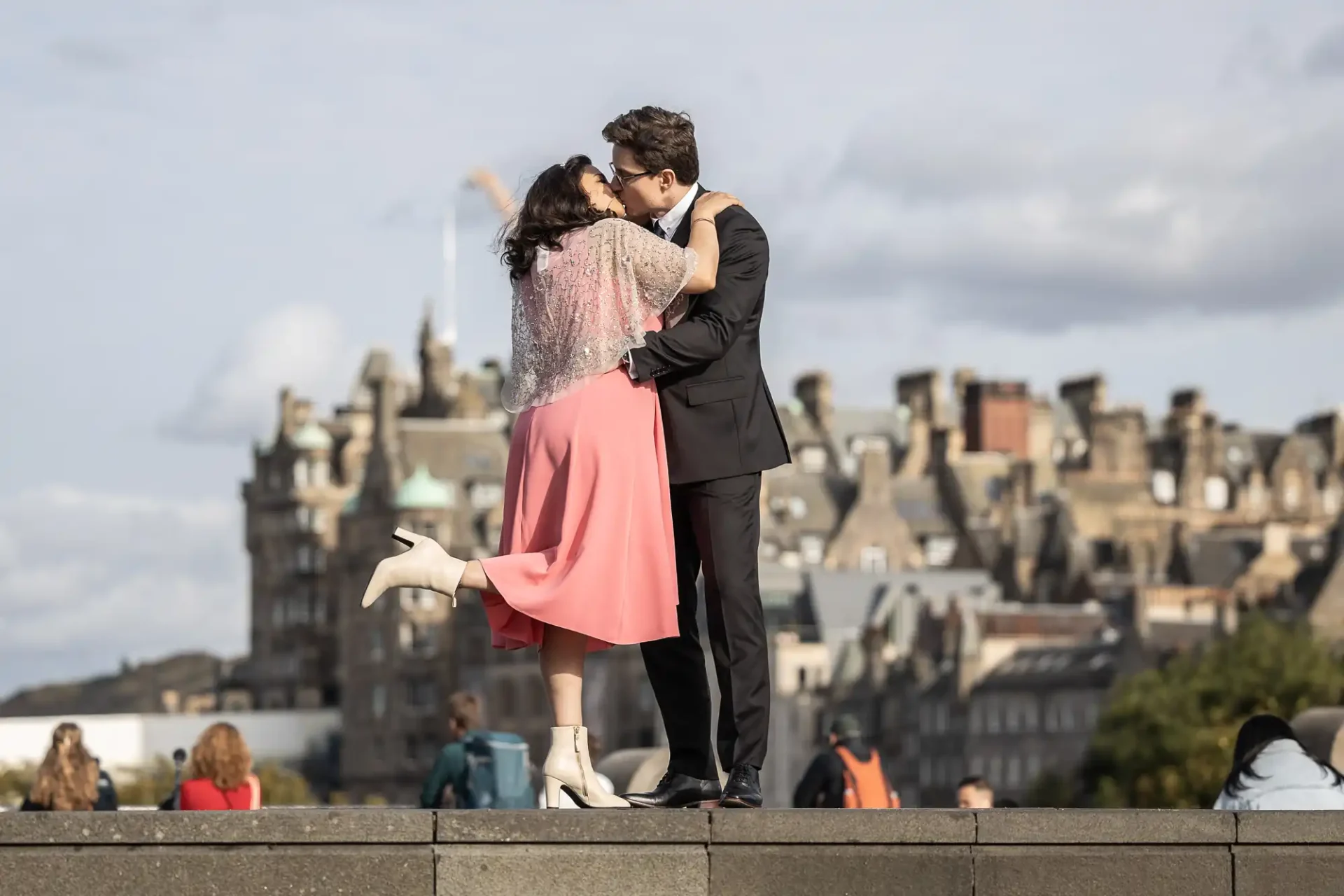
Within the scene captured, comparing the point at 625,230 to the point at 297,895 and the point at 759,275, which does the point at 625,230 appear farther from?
the point at 297,895

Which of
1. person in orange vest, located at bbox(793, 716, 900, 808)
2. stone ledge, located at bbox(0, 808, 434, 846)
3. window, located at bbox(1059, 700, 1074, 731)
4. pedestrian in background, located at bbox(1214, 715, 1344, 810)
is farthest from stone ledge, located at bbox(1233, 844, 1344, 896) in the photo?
window, located at bbox(1059, 700, 1074, 731)

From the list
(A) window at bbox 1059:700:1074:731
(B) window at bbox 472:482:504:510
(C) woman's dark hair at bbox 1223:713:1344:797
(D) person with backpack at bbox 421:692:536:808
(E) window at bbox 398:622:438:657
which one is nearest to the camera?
(C) woman's dark hair at bbox 1223:713:1344:797

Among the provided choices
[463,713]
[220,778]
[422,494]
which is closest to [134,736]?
[422,494]

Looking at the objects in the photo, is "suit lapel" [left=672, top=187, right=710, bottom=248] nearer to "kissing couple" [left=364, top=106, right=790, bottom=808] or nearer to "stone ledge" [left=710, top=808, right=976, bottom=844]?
"kissing couple" [left=364, top=106, right=790, bottom=808]

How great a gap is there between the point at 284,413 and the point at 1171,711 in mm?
106136

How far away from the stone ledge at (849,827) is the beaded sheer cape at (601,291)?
7.39 feet

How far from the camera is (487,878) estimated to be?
11.1 m

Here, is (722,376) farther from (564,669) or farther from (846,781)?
(846,781)

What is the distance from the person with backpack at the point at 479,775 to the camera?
16.8 meters

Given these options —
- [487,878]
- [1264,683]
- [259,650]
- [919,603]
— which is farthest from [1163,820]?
[259,650]

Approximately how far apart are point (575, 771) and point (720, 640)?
0.80 m

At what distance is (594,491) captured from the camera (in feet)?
41.3

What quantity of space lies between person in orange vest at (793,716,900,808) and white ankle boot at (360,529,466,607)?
5912 mm

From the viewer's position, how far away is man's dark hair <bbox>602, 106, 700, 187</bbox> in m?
12.8
